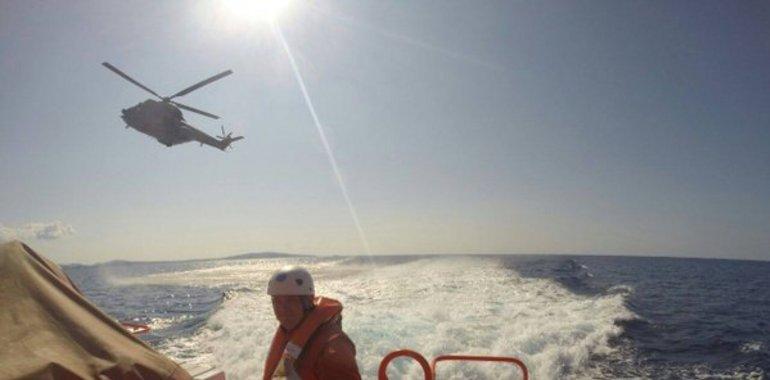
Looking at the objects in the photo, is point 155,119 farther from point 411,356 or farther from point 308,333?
point 308,333

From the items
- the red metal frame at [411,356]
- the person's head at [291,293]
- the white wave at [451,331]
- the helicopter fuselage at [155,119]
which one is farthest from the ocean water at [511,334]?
the helicopter fuselage at [155,119]

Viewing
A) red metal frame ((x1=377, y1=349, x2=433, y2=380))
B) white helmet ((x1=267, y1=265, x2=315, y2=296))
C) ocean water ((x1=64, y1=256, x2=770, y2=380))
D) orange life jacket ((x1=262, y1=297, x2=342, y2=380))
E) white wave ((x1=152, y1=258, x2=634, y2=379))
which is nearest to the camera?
orange life jacket ((x1=262, y1=297, x2=342, y2=380))

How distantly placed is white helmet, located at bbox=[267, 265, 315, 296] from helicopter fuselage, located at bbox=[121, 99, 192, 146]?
17.8 meters

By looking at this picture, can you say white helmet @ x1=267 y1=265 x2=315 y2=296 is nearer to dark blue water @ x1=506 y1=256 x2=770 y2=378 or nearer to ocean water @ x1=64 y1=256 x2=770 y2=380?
ocean water @ x1=64 y1=256 x2=770 y2=380

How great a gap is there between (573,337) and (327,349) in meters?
15.3

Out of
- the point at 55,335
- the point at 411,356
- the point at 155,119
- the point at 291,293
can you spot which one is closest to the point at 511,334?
the point at 411,356

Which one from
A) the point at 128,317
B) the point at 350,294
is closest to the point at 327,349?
the point at 350,294

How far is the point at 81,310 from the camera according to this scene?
10.4 ft

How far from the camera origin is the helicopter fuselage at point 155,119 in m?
19.0

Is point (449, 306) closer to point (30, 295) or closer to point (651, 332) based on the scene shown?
point (651, 332)

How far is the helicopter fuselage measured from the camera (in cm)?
1903

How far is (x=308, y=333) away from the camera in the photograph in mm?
3430

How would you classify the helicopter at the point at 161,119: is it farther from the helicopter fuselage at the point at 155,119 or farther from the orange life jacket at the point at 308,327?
the orange life jacket at the point at 308,327

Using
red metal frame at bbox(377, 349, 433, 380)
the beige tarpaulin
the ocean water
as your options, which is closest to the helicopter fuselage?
the ocean water
